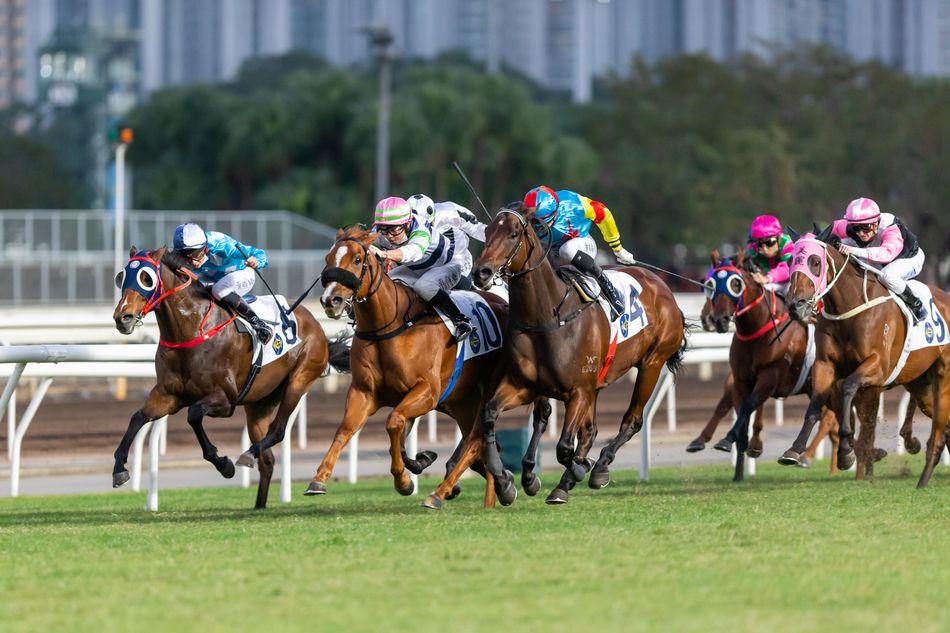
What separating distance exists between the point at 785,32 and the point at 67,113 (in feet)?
143

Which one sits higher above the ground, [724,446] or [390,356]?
[390,356]

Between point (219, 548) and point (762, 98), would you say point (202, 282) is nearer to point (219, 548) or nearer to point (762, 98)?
point (219, 548)

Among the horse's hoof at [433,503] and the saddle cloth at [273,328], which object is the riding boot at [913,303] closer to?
the horse's hoof at [433,503]

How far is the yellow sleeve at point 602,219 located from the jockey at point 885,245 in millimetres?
1338

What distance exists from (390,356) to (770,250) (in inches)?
155

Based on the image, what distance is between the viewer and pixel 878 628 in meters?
4.57

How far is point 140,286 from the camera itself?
8094 millimetres

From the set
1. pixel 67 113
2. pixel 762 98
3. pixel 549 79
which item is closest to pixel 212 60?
pixel 549 79

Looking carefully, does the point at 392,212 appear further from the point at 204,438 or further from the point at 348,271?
the point at 204,438

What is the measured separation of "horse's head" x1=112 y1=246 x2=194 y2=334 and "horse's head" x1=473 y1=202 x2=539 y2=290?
5.71 ft

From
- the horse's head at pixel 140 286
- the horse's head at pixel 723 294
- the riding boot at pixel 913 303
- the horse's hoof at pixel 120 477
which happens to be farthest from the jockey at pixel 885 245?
the horse's hoof at pixel 120 477

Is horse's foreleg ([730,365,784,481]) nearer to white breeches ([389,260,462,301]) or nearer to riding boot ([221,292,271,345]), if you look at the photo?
white breeches ([389,260,462,301])

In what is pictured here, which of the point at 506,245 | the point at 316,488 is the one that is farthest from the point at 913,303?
the point at 316,488

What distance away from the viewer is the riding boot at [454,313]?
26.8 ft
